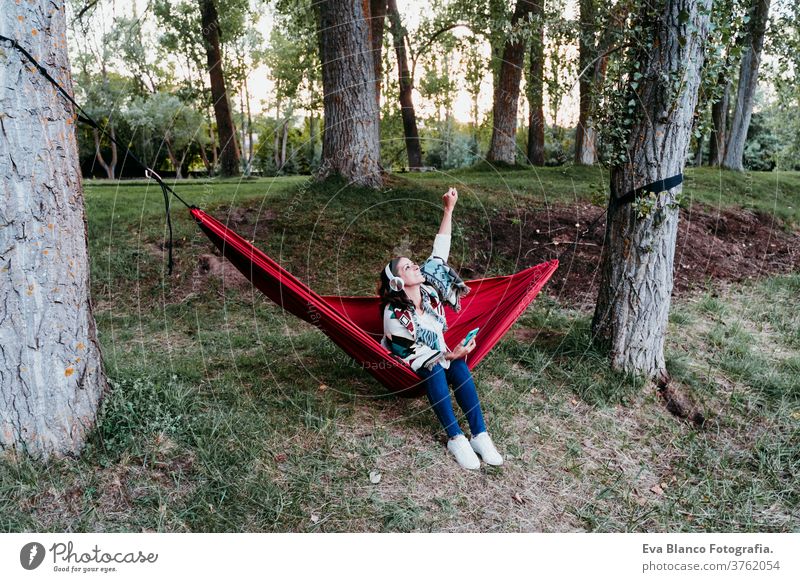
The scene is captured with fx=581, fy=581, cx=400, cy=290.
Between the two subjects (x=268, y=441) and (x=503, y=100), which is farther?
(x=503, y=100)

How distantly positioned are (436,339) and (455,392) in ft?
0.90

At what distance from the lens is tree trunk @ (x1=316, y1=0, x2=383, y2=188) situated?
5180 millimetres

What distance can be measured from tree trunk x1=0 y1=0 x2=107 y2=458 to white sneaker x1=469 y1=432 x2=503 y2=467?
1.58 metres

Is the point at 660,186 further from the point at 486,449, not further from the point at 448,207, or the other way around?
the point at 486,449

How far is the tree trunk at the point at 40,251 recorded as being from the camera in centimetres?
202

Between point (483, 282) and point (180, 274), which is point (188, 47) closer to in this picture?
point (180, 274)

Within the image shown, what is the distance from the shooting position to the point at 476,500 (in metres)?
2.29

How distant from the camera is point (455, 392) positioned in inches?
100

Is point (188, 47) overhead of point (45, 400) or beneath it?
overhead

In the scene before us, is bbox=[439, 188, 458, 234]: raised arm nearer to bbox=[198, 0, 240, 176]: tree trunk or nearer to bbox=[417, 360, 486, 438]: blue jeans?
bbox=[417, 360, 486, 438]: blue jeans

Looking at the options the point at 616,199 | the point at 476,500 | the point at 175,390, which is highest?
the point at 616,199

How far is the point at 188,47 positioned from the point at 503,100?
21.4 ft

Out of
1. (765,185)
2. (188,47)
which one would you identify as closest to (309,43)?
(188,47)

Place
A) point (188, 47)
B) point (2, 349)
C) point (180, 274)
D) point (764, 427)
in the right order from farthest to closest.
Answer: point (188, 47) < point (180, 274) < point (764, 427) < point (2, 349)
